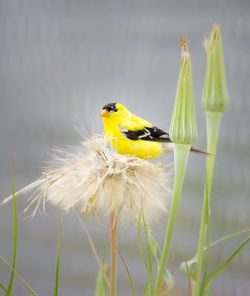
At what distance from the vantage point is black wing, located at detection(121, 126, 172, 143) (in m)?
0.56

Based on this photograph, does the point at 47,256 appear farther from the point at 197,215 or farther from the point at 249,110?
the point at 249,110

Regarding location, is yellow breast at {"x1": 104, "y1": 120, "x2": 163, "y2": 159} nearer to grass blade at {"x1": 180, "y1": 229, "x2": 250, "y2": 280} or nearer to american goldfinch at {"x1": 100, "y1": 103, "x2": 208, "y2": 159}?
american goldfinch at {"x1": 100, "y1": 103, "x2": 208, "y2": 159}

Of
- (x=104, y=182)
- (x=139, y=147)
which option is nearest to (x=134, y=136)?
(x=139, y=147)

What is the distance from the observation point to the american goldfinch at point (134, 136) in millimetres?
552

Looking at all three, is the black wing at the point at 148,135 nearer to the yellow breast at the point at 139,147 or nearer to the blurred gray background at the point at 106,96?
the yellow breast at the point at 139,147

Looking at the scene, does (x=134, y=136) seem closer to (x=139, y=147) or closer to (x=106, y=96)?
(x=139, y=147)

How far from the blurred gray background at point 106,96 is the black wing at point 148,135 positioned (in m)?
0.11

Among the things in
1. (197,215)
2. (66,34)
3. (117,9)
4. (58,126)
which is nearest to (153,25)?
(117,9)

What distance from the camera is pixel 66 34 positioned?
0.77 metres

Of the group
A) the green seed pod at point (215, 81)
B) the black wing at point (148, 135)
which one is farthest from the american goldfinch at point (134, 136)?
the green seed pod at point (215, 81)

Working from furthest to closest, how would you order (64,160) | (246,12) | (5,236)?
(5,236), (246,12), (64,160)

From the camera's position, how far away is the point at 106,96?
0.76m

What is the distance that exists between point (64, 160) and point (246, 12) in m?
0.48

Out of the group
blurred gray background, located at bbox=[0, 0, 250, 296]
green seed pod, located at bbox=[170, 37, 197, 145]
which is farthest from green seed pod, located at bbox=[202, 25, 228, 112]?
blurred gray background, located at bbox=[0, 0, 250, 296]
